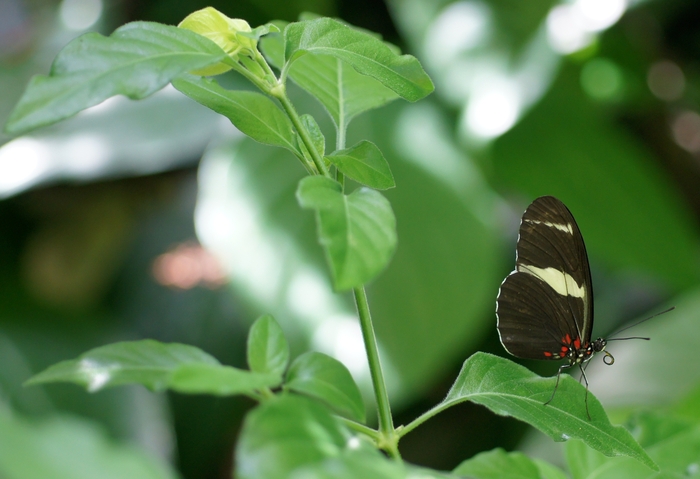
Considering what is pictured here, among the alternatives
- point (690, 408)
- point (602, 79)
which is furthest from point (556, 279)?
point (602, 79)

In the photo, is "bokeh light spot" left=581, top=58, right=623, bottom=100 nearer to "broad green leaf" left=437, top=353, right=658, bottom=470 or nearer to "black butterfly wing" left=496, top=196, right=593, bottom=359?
"black butterfly wing" left=496, top=196, right=593, bottom=359

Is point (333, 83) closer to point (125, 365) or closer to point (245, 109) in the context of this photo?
point (245, 109)

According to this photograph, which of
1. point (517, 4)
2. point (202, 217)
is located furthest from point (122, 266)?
point (517, 4)

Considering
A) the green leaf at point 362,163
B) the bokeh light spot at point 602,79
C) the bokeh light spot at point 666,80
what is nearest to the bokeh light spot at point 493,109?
the bokeh light spot at point 602,79

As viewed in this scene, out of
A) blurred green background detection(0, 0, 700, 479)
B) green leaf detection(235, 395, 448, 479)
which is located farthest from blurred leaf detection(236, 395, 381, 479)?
blurred green background detection(0, 0, 700, 479)

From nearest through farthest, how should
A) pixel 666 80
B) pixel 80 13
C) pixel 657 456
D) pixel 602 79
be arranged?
1. pixel 657 456
2. pixel 80 13
3. pixel 602 79
4. pixel 666 80

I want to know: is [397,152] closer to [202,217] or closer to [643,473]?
[202,217]
